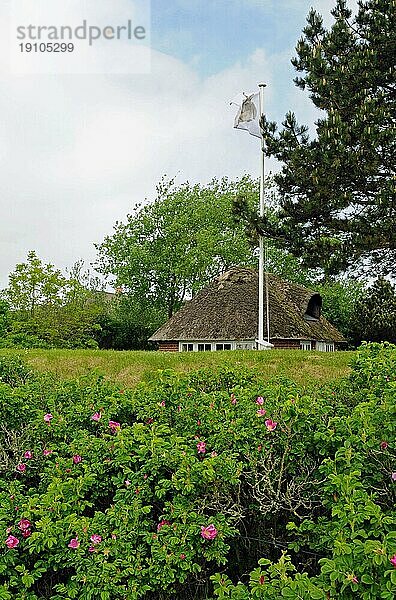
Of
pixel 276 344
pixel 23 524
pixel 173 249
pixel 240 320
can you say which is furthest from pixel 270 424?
pixel 173 249

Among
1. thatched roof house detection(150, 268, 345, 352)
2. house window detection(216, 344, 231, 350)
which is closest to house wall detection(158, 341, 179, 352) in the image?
thatched roof house detection(150, 268, 345, 352)

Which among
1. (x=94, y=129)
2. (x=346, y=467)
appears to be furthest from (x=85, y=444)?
(x=94, y=129)

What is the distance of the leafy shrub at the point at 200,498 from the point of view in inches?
112

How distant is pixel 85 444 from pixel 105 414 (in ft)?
1.25

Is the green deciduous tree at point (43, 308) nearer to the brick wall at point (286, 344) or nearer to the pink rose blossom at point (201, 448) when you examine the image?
the brick wall at point (286, 344)

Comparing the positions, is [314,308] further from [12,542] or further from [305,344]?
[12,542]

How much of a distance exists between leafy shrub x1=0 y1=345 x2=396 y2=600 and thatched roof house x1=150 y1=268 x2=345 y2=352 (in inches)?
741

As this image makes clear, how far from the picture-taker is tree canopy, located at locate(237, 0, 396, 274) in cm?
1289

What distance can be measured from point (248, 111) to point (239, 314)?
816cm

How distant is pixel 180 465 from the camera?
338cm

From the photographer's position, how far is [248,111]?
58.4ft

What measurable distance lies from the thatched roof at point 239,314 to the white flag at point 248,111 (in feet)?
25.4

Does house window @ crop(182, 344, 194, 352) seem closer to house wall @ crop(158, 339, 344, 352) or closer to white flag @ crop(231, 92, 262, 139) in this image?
house wall @ crop(158, 339, 344, 352)

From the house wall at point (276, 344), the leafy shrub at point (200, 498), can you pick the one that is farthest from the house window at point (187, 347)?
the leafy shrub at point (200, 498)
